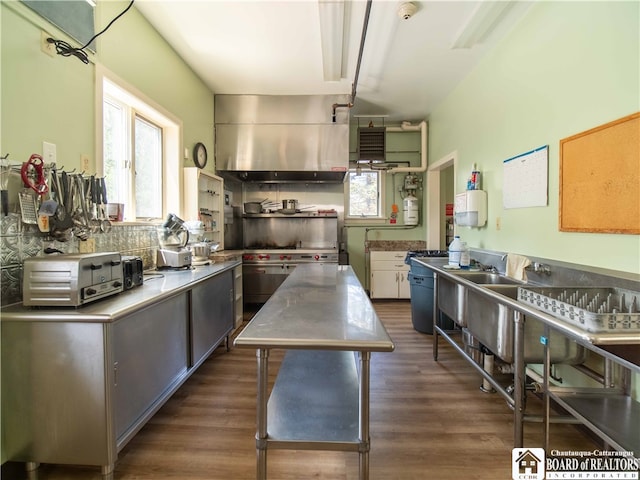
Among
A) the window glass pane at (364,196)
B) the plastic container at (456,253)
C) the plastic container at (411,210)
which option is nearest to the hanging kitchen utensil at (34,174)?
the plastic container at (456,253)

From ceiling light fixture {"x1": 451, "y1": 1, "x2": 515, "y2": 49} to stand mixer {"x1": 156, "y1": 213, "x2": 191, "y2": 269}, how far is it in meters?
3.19

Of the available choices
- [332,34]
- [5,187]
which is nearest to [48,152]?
[5,187]

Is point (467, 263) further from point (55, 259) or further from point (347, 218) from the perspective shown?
point (55, 259)

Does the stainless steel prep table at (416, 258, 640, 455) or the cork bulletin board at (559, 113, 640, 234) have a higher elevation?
the cork bulletin board at (559, 113, 640, 234)

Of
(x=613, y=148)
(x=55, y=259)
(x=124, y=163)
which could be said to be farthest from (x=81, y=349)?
(x=613, y=148)

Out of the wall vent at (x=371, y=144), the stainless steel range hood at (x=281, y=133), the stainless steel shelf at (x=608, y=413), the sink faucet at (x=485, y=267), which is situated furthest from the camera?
the wall vent at (x=371, y=144)

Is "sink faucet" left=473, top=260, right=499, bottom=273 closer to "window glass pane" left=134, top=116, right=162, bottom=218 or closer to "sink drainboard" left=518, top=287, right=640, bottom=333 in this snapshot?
"sink drainboard" left=518, top=287, right=640, bottom=333

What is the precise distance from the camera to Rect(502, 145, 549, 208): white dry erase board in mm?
2244

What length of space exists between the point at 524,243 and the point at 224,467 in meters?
2.70

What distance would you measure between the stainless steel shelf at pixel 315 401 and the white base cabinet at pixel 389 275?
275 cm

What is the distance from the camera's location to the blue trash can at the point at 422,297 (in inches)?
137

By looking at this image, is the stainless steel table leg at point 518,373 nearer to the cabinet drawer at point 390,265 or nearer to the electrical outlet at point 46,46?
the electrical outlet at point 46,46

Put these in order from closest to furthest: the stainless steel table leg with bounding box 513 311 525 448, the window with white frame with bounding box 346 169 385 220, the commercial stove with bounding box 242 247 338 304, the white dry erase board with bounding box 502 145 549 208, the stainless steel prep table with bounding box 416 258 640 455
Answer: the stainless steel prep table with bounding box 416 258 640 455 → the stainless steel table leg with bounding box 513 311 525 448 → the white dry erase board with bounding box 502 145 549 208 → the commercial stove with bounding box 242 247 338 304 → the window with white frame with bounding box 346 169 385 220

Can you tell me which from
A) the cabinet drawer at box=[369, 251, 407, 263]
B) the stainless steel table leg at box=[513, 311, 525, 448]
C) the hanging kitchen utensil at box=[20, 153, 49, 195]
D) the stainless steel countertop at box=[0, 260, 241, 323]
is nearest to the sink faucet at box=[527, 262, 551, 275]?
the stainless steel table leg at box=[513, 311, 525, 448]
